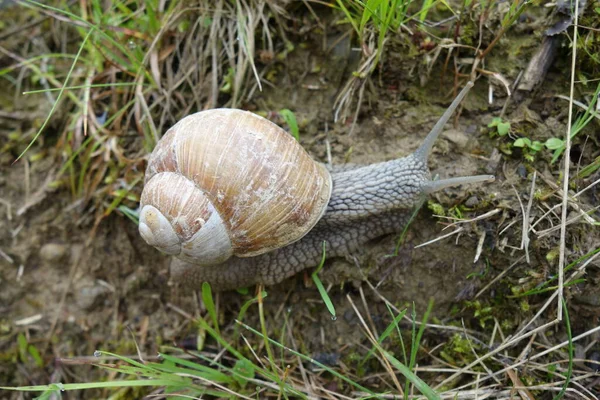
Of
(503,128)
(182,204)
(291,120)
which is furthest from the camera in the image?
(291,120)

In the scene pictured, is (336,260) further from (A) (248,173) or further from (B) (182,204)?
(B) (182,204)

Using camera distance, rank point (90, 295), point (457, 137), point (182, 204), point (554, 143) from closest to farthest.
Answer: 1. point (182, 204)
2. point (554, 143)
3. point (457, 137)
4. point (90, 295)

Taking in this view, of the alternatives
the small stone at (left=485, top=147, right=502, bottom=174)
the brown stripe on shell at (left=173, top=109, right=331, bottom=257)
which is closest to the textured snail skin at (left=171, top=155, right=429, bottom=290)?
the brown stripe on shell at (left=173, top=109, right=331, bottom=257)

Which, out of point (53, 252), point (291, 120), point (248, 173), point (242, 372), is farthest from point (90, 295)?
Answer: point (291, 120)

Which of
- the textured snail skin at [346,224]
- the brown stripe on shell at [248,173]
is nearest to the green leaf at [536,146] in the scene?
the textured snail skin at [346,224]

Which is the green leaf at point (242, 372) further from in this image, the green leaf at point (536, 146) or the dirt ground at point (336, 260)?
the green leaf at point (536, 146)

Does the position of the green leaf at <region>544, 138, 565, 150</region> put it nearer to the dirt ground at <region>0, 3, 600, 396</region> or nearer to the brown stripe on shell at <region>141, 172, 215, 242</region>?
the dirt ground at <region>0, 3, 600, 396</region>
